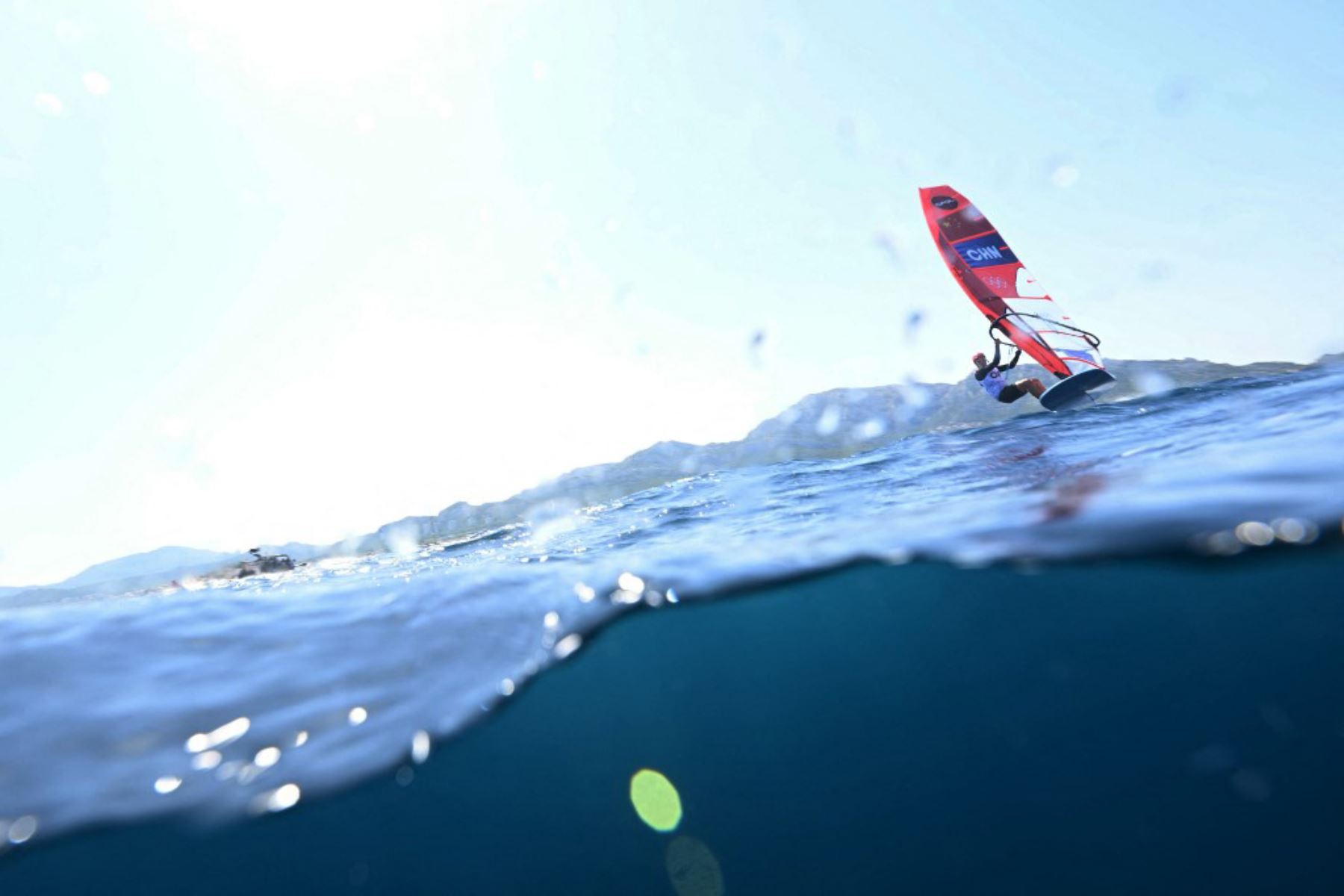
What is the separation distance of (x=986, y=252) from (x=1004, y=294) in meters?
2.44

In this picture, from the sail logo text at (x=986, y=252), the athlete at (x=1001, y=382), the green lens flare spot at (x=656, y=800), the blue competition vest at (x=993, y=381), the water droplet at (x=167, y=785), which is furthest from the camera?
the sail logo text at (x=986, y=252)

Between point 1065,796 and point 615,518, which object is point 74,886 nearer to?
point 1065,796

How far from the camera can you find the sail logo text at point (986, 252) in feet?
79.8

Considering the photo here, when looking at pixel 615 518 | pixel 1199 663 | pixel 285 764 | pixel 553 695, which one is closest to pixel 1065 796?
pixel 1199 663

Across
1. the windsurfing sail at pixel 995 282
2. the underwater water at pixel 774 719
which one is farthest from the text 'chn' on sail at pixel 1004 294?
the underwater water at pixel 774 719

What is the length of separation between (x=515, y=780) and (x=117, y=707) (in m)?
3.10

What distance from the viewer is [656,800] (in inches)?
196

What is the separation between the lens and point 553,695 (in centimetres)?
533

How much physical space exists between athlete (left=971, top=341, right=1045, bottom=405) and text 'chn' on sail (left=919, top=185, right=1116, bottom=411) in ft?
1.68

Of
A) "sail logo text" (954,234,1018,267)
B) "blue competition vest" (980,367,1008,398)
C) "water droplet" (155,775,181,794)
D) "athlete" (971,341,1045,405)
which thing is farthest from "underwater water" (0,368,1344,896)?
"sail logo text" (954,234,1018,267)

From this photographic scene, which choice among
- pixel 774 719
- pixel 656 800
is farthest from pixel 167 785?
pixel 774 719

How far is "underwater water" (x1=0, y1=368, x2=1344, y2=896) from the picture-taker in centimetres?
404

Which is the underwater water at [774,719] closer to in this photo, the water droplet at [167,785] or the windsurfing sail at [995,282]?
the water droplet at [167,785]

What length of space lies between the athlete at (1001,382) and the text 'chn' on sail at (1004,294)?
51 centimetres
